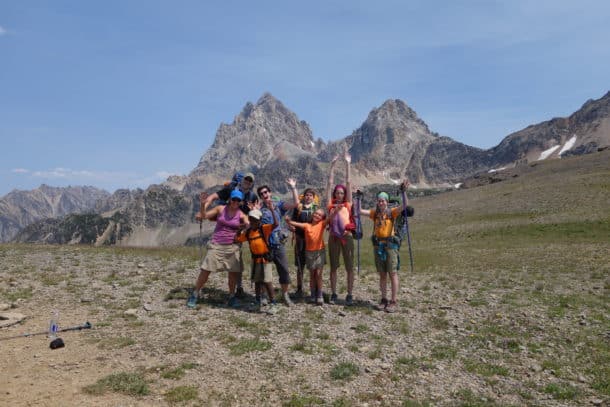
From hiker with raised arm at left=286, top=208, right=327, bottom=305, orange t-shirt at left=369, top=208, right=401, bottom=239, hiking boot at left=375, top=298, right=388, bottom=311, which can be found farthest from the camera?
hiking boot at left=375, top=298, right=388, bottom=311

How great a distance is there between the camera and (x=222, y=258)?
12.4 metres

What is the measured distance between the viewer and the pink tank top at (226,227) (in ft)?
40.7

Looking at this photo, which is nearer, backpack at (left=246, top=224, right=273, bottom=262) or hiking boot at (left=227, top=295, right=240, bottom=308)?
backpack at (left=246, top=224, right=273, bottom=262)

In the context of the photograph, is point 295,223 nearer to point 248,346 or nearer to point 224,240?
point 224,240

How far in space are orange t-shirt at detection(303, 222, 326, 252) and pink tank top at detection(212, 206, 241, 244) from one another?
2.04m

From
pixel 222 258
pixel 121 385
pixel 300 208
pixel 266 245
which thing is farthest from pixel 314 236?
pixel 121 385

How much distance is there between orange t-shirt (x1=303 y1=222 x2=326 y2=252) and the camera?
41.8 ft

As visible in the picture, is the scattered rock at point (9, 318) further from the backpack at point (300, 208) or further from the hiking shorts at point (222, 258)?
the backpack at point (300, 208)

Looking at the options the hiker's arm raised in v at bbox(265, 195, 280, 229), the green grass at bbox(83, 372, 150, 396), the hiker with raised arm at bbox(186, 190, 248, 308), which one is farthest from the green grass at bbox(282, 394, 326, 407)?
the hiker's arm raised in v at bbox(265, 195, 280, 229)

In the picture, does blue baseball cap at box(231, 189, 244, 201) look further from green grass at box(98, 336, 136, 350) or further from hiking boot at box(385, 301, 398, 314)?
hiking boot at box(385, 301, 398, 314)

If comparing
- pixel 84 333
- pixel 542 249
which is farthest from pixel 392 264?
pixel 542 249

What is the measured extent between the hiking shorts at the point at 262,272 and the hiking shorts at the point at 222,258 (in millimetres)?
573

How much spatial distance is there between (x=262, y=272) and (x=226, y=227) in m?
1.65

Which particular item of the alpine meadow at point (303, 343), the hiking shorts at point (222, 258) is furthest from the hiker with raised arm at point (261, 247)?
the alpine meadow at point (303, 343)
